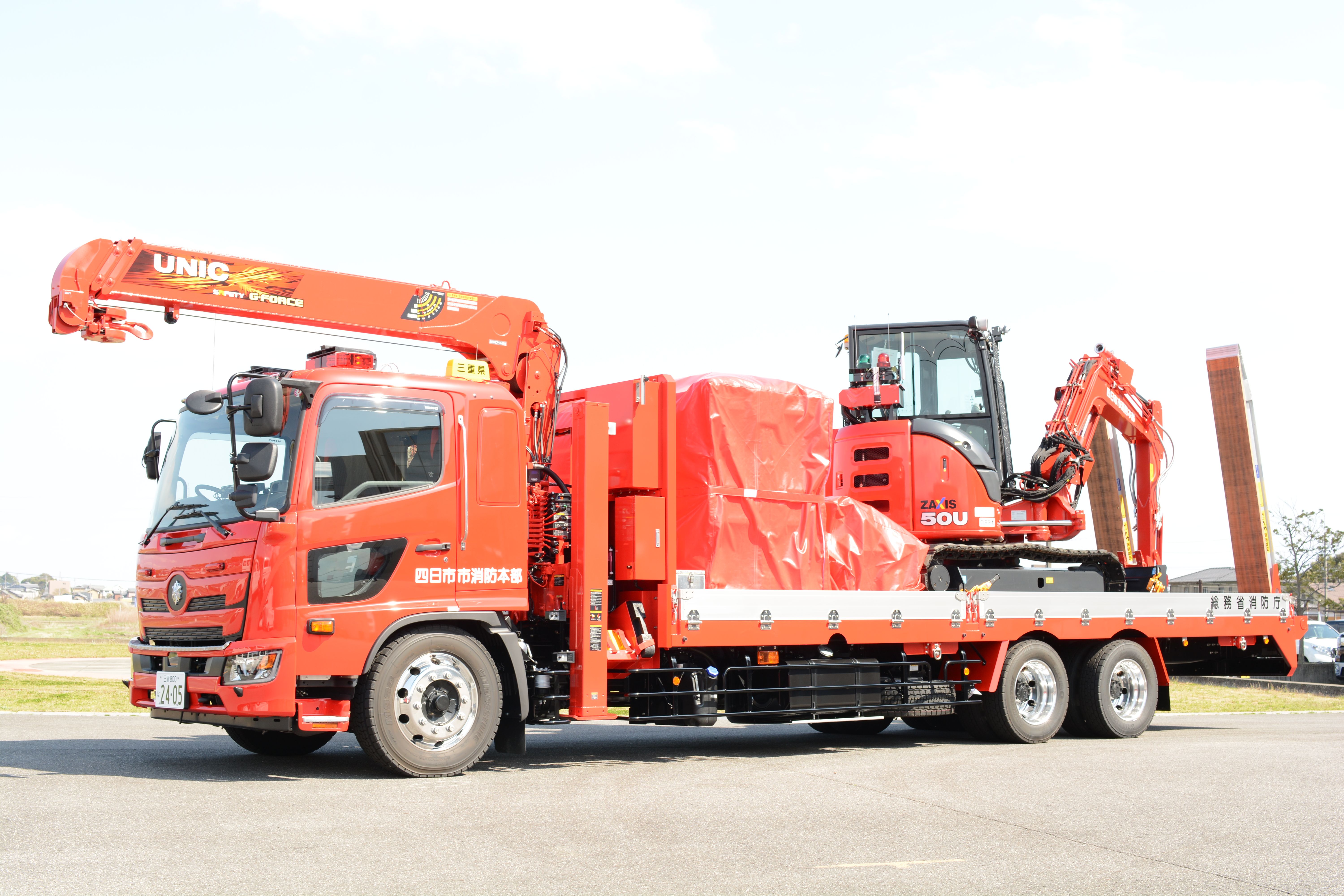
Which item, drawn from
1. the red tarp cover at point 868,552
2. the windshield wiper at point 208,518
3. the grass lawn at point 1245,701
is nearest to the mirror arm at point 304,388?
the windshield wiper at point 208,518

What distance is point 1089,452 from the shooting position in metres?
15.4

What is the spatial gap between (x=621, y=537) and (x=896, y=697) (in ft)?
11.7

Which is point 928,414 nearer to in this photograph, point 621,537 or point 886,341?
point 886,341

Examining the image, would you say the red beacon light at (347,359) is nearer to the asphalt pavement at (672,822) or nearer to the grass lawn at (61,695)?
the asphalt pavement at (672,822)

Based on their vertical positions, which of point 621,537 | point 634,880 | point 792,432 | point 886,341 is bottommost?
point 634,880

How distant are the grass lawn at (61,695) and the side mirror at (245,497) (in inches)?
245

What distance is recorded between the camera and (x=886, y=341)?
48.6ft

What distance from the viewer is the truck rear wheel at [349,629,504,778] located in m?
9.26

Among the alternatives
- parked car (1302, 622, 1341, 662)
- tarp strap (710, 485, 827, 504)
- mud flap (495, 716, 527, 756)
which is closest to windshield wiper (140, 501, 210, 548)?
mud flap (495, 716, 527, 756)

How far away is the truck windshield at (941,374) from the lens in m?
14.5

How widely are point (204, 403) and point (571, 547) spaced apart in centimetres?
317

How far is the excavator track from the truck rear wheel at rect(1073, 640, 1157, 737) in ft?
3.55

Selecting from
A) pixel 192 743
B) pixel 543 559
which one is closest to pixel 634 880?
pixel 543 559

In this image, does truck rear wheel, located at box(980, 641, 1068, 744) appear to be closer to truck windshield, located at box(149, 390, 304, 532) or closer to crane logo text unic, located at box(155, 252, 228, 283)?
truck windshield, located at box(149, 390, 304, 532)
